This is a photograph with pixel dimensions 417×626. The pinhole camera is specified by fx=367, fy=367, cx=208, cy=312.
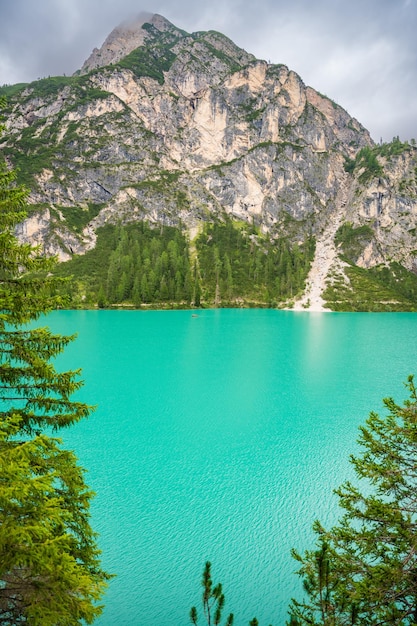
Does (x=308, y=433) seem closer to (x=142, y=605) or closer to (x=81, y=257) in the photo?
(x=142, y=605)

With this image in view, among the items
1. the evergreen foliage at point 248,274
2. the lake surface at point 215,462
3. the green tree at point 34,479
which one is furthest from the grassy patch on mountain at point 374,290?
the green tree at point 34,479

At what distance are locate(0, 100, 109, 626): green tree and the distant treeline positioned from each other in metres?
132

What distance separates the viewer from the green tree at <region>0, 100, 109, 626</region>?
5.39 metres

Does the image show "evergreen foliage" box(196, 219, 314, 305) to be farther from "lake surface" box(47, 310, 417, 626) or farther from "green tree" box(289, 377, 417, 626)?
"green tree" box(289, 377, 417, 626)

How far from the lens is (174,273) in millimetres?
165375

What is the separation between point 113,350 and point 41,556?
53.3 meters

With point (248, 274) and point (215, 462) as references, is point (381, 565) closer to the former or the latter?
point (215, 462)

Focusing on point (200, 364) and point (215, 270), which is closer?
point (200, 364)

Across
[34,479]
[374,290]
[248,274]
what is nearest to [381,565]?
[34,479]

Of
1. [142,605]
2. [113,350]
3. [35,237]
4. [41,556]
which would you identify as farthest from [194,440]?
[35,237]

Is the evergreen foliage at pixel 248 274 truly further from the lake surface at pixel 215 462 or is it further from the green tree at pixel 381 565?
the green tree at pixel 381 565

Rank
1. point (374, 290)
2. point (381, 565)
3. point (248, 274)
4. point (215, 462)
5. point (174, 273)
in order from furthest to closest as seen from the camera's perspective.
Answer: point (248, 274) → point (374, 290) → point (174, 273) → point (215, 462) → point (381, 565)

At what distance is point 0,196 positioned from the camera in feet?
26.5

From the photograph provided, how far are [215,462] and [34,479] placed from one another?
18.9 m
